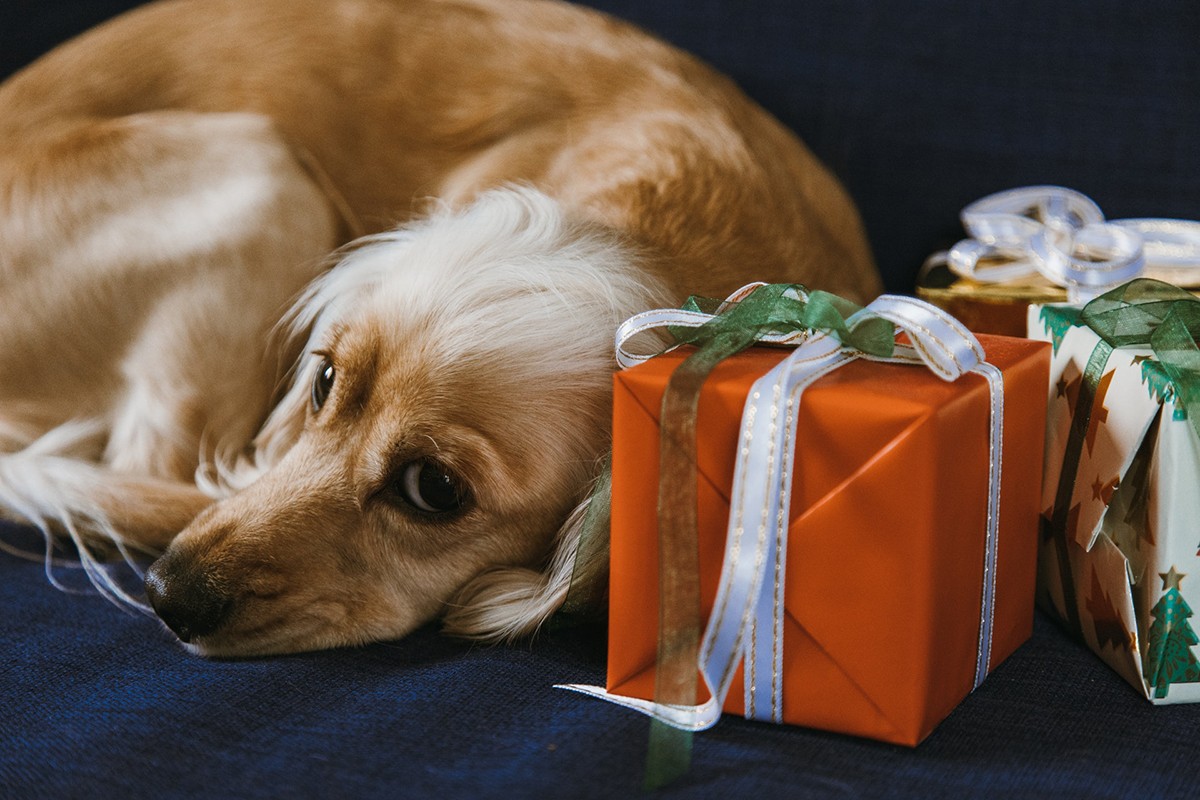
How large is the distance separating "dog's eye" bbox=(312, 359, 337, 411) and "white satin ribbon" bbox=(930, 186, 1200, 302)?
757 mm

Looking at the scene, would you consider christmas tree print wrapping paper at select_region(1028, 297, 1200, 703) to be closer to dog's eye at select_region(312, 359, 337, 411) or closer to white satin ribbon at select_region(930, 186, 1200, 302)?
white satin ribbon at select_region(930, 186, 1200, 302)

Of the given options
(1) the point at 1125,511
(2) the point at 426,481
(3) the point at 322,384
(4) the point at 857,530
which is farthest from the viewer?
(3) the point at 322,384

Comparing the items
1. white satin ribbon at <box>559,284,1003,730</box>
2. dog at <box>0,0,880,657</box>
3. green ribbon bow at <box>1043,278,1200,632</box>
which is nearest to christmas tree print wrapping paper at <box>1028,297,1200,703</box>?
green ribbon bow at <box>1043,278,1200,632</box>

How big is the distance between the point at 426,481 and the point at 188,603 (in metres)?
0.24

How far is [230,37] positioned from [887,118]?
970 mm

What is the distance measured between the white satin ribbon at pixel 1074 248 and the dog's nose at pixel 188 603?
0.92m

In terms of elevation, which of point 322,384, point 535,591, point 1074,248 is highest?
point 1074,248

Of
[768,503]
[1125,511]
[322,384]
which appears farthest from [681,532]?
[322,384]

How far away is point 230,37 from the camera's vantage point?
1.68m

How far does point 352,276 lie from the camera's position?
4.51 ft

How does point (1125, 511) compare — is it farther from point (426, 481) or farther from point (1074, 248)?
point (426, 481)

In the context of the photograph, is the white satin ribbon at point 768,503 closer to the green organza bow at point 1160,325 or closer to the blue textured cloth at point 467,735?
the blue textured cloth at point 467,735

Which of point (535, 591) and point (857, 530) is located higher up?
point (857, 530)

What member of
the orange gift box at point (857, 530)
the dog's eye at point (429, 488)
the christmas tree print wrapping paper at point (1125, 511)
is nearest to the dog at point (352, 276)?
the dog's eye at point (429, 488)
